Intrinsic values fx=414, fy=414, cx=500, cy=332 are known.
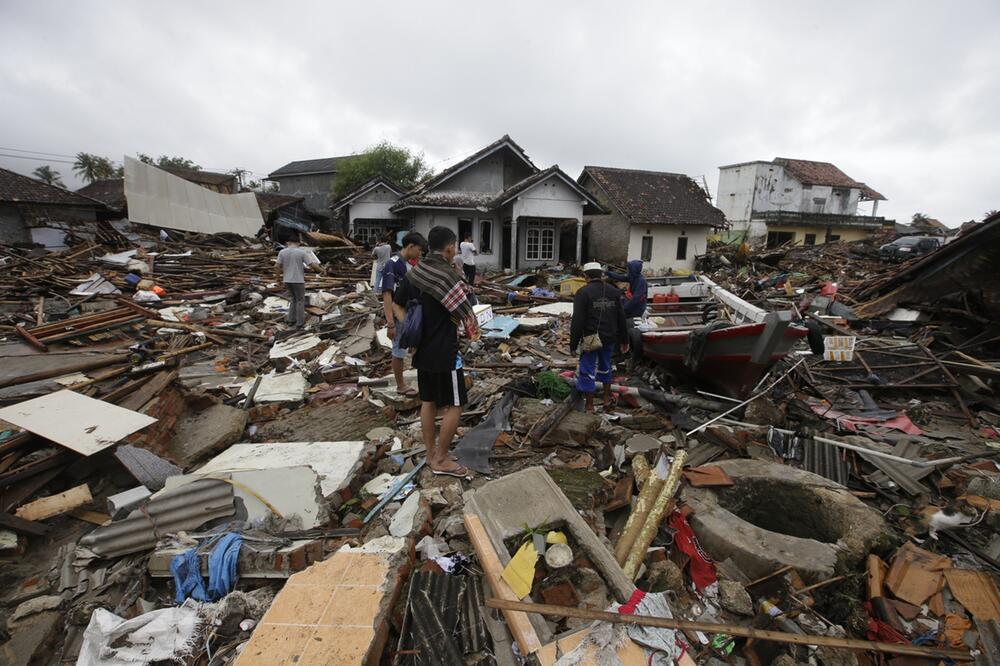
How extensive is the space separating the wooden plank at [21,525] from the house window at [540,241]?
16911mm

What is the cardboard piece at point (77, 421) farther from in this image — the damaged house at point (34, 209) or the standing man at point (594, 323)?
the damaged house at point (34, 209)

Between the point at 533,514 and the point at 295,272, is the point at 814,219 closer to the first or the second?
the point at 295,272

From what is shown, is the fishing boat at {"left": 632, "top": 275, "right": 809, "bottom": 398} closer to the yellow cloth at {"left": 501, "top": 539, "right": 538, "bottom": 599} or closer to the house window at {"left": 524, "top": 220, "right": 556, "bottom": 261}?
the yellow cloth at {"left": 501, "top": 539, "right": 538, "bottom": 599}

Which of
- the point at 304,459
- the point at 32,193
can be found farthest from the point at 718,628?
the point at 32,193

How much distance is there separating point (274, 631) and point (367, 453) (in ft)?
5.86

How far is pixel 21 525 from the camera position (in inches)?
113

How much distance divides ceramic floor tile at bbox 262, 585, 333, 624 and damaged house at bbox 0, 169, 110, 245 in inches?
885

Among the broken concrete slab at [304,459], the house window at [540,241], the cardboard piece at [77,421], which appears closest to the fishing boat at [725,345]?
the broken concrete slab at [304,459]

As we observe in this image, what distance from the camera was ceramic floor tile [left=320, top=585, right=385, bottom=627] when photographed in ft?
7.02

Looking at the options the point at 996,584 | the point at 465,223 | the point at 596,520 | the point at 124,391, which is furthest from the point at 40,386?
the point at 465,223

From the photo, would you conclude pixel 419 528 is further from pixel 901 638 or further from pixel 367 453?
pixel 901 638

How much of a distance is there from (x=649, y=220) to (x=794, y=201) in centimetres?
2296

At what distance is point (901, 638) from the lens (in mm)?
2430

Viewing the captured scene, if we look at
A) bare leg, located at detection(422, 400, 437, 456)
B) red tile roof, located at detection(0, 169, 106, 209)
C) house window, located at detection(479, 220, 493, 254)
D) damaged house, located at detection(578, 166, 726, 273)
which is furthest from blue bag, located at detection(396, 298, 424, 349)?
red tile roof, located at detection(0, 169, 106, 209)
